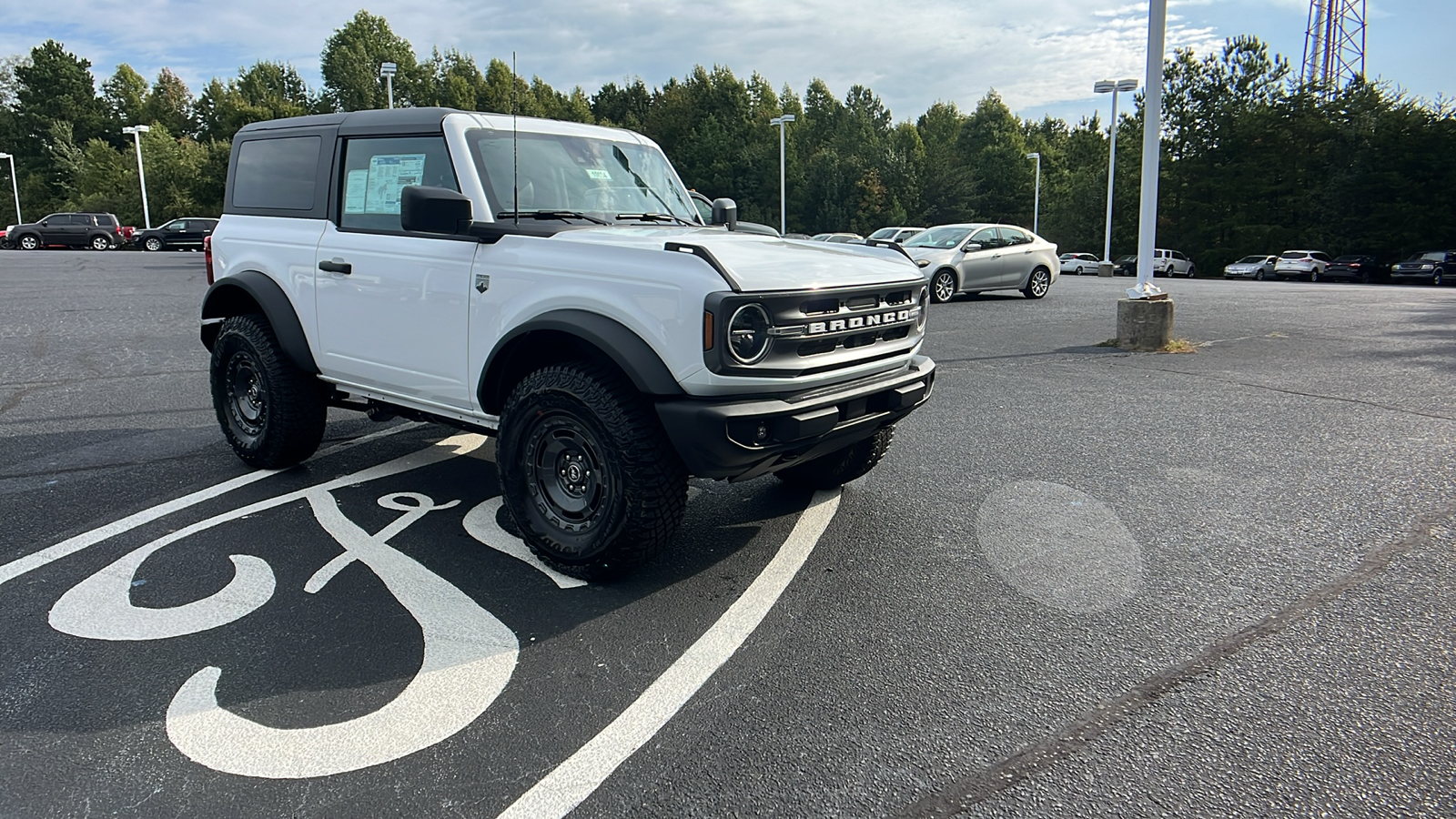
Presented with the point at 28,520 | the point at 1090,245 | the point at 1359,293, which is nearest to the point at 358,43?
the point at 1090,245

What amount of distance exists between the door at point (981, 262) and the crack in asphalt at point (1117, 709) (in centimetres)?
1433

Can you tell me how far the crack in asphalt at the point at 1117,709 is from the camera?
247 centimetres

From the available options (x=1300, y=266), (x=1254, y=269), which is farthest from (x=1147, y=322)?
(x=1254, y=269)

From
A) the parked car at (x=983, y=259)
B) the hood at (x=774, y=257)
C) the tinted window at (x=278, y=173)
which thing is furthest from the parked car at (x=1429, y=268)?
the tinted window at (x=278, y=173)

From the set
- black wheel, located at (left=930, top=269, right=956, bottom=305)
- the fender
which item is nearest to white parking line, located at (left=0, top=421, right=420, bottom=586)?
the fender

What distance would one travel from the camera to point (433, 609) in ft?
12.0

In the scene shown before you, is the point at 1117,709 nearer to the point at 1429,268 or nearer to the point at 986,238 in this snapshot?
the point at 986,238

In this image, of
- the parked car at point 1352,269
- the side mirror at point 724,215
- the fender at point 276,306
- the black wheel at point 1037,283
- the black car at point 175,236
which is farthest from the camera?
the black car at point 175,236

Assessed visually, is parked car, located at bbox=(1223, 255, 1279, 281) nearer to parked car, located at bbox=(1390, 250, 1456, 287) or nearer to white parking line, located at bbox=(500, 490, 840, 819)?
parked car, located at bbox=(1390, 250, 1456, 287)

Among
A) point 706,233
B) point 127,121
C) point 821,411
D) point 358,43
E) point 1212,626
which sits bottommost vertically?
point 1212,626

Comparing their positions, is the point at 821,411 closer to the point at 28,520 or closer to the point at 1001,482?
the point at 1001,482

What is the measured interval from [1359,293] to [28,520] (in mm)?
23792

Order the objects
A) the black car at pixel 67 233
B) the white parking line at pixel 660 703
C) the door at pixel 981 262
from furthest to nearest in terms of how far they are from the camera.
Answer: the black car at pixel 67 233 → the door at pixel 981 262 → the white parking line at pixel 660 703

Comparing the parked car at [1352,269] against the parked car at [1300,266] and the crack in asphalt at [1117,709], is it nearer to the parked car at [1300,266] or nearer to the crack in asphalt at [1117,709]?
the parked car at [1300,266]
